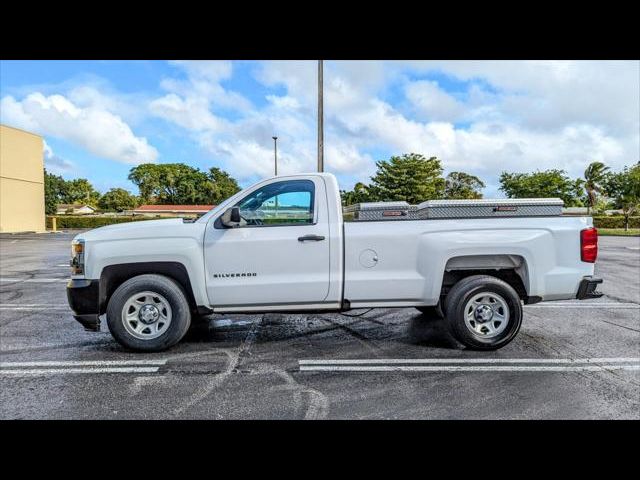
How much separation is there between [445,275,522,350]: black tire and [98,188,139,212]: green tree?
88.4m

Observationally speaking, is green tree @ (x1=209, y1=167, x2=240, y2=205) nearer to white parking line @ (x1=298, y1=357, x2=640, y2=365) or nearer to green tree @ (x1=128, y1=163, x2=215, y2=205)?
green tree @ (x1=128, y1=163, x2=215, y2=205)

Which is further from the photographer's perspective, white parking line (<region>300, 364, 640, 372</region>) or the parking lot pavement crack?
white parking line (<region>300, 364, 640, 372</region>)

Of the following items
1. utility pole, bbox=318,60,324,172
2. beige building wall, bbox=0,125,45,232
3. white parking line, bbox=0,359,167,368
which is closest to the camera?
white parking line, bbox=0,359,167,368

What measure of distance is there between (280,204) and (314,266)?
0.88 meters

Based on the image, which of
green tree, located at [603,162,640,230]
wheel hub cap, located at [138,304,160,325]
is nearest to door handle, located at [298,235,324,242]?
wheel hub cap, located at [138,304,160,325]

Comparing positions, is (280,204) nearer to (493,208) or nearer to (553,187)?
(493,208)

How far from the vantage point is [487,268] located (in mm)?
5449

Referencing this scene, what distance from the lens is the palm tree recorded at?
2361 inches

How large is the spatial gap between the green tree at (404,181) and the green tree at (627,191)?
2009 cm

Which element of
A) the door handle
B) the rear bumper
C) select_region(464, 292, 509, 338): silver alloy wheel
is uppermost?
the door handle
